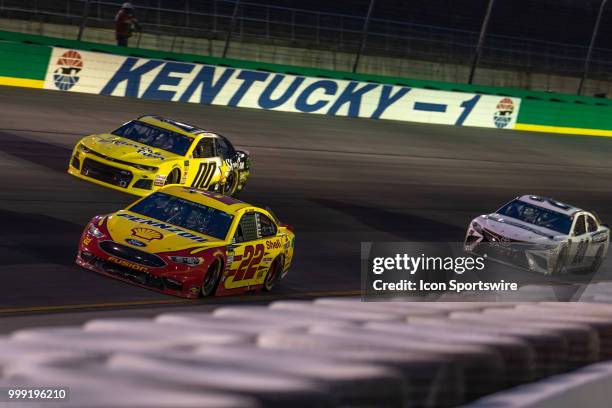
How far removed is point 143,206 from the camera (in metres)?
15.0

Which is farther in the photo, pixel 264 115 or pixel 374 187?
pixel 264 115

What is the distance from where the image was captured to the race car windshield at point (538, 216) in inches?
779

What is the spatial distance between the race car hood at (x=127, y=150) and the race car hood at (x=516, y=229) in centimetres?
537

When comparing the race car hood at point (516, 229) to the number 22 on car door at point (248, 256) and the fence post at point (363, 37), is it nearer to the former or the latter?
the number 22 on car door at point (248, 256)

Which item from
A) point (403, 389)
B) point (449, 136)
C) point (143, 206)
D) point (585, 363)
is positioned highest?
point (403, 389)

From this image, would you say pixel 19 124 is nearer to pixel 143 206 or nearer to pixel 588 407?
pixel 143 206

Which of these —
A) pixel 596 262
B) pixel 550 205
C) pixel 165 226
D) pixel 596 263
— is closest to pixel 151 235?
pixel 165 226

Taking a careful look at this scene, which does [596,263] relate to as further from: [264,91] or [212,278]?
[264,91]

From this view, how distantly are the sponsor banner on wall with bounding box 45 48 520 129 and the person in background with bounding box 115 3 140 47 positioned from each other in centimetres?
133

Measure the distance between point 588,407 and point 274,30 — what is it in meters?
31.5

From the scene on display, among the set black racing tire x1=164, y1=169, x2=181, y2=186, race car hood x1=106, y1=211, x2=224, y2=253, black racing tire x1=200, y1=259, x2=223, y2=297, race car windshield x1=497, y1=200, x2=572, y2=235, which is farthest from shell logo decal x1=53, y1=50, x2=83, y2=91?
black racing tire x1=200, y1=259, x2=223, y2=297

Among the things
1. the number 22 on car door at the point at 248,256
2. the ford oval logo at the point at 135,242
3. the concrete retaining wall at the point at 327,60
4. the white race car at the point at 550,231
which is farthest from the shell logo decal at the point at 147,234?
the concrete retaining wall at the point at 327,60

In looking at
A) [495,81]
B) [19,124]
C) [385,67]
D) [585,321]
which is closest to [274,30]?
[385,67]

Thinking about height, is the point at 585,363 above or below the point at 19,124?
above
